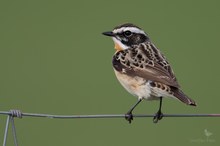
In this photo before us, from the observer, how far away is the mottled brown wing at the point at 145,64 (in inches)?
360

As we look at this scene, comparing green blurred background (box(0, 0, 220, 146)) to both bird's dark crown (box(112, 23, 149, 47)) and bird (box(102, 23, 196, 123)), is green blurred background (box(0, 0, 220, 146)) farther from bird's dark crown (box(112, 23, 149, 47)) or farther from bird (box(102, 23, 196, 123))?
bird's dark crown (box(112, 23, 149, 47))

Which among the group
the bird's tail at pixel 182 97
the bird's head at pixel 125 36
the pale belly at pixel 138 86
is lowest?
the bird's tail at pixel 182 97

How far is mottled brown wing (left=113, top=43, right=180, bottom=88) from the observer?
9.15 metres

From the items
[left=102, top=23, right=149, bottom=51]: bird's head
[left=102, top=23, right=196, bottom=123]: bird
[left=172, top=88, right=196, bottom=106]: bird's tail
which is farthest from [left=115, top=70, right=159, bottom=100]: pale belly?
[left=102, top=23, right=149, bottom=51]: bird's head

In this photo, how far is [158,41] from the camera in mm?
16875

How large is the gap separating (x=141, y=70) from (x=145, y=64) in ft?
0.46

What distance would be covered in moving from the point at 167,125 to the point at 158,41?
490cm

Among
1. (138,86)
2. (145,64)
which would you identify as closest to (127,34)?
(145,64)

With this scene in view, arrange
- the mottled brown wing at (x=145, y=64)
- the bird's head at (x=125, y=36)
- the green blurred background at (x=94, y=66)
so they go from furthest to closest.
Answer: the green blurred background at (x=94, y=66)
the bird's head at (x=125, y=36)
the mottled brown wing at (x=145, y=64)

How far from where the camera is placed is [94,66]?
1577 centimetres

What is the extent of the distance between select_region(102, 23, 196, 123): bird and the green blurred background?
1.27 metres

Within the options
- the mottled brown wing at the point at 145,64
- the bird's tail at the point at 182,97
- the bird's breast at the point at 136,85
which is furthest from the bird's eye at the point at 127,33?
the bird's tail at the point at 182,97

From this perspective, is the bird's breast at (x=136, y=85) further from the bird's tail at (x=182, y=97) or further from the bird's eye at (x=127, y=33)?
the bird's eye at (x=127, y=33)

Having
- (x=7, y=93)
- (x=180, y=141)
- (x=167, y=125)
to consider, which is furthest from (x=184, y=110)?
(x=7, y=93)
